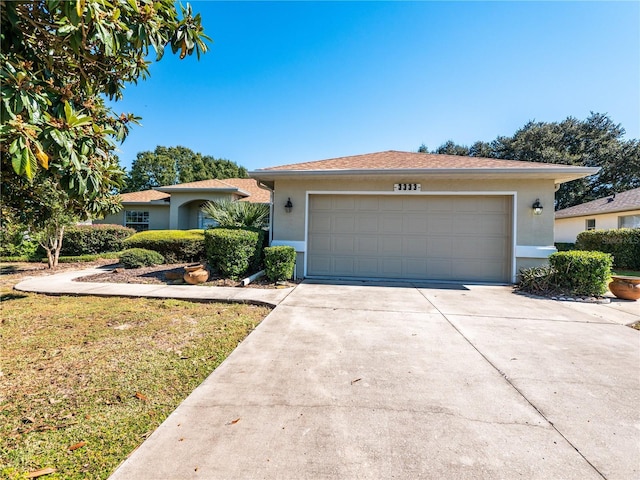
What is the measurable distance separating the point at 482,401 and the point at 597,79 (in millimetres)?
12035

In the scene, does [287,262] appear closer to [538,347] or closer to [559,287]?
[538,347]

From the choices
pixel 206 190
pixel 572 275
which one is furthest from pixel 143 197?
pixel 572 275

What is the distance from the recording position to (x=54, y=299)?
18.7 feet

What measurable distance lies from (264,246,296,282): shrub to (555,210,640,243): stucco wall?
1619 cm

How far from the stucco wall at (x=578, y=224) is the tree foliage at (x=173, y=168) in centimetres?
3101

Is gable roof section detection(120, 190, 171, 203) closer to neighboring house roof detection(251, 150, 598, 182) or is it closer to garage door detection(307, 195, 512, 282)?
neighboring house roof detection(251, 150, 598, 182)

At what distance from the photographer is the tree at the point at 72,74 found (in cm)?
183

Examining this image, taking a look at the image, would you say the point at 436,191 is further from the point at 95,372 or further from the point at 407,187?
the point at 95,372

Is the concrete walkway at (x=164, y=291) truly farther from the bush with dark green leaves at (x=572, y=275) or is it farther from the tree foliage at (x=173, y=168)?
the tree foliage at (x=173, y=168)

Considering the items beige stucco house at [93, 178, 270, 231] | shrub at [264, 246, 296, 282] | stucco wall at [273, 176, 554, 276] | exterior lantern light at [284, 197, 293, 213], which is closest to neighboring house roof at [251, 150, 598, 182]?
stucco wall at [273, 176, 554, 276]

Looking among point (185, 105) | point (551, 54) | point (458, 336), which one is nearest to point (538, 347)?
point (458, 336)

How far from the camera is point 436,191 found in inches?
305

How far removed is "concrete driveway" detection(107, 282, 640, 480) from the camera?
171 cm

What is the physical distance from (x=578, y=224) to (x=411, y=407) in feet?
68.8
